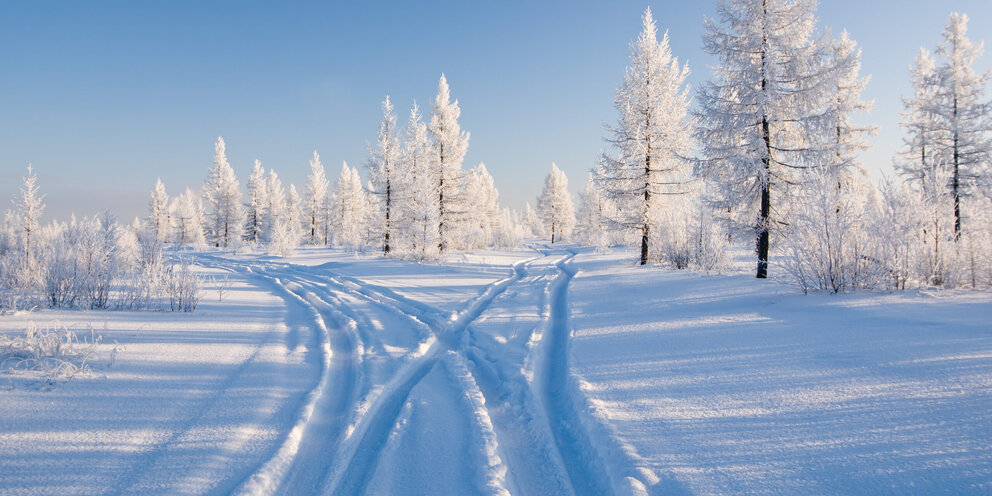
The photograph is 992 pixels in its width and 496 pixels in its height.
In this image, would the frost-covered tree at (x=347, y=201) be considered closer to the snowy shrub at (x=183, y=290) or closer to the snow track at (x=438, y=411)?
the snowy shrub at (x=183, y=290)

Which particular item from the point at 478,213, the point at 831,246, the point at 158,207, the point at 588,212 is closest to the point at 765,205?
the point at 831,246

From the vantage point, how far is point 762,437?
9.80 feet

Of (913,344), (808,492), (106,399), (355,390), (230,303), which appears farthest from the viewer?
(230,303)

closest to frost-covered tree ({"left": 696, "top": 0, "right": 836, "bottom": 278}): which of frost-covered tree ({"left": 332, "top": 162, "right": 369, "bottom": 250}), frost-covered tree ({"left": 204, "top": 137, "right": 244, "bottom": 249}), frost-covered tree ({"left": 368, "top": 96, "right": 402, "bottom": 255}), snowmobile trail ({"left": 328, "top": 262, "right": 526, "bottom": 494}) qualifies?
snowmobile trail ({"left": 328, "top": 262, "right": 526, "bottom": 494})

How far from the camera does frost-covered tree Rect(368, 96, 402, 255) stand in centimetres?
2709

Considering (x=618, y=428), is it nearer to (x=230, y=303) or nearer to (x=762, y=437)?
(x=762, y=437)

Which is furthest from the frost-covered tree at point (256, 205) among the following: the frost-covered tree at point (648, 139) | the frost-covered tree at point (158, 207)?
the frost-covered tree at point (648, 139)

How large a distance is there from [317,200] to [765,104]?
164ft

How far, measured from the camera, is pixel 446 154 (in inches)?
990

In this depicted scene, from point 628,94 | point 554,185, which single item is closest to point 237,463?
point 628,94

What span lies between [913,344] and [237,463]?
264 inches

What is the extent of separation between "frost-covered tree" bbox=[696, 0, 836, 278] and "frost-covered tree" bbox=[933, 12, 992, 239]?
52.4 ft

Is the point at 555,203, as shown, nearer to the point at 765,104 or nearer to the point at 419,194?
the point at 419,194

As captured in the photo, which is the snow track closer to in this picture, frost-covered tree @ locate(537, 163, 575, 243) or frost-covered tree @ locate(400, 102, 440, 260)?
frost-covered tree @ locate(400, 102, 440, 260)
